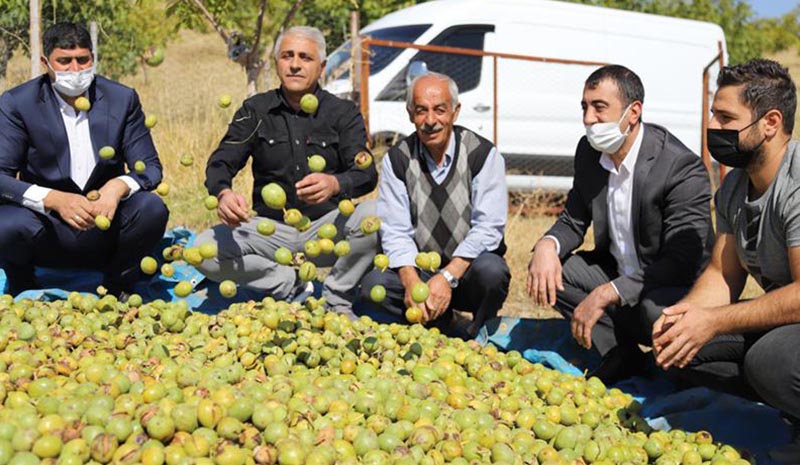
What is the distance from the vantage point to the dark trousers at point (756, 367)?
10.8ft

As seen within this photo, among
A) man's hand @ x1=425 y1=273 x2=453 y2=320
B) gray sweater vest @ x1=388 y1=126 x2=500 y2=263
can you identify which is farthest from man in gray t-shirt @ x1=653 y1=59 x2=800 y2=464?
gray sweater vest @ x1=388 y1=126 x2=500 y2=263

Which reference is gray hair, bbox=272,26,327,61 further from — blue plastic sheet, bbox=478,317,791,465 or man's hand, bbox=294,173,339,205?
blue plastic sheet, bbox=478,317,791,465

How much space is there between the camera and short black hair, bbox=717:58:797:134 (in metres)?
3.47

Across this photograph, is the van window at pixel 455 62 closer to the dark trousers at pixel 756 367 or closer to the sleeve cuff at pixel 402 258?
the sleeve cuff at pixel 402 258

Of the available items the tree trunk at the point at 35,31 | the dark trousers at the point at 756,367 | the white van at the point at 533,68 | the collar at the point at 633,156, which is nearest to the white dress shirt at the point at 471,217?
the collar at the point at 633,156

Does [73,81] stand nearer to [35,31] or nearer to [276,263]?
[276,263]

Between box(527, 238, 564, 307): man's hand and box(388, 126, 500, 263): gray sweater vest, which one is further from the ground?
box(388, 126, 500, 263): gray sweater vest

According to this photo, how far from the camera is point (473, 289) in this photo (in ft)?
15.8

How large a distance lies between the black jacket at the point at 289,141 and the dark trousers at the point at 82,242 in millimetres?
584

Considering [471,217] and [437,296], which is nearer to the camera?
[437,296]

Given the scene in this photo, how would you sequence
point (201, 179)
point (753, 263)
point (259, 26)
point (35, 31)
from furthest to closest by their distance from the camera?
point (201, 179) → point (259, 26) → point (35, 31) → point (753, 263)

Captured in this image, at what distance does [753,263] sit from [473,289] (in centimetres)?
160

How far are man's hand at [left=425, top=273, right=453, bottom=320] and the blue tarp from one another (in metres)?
0.46

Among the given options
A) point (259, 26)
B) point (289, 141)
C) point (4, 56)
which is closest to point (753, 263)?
point (289, 141)
